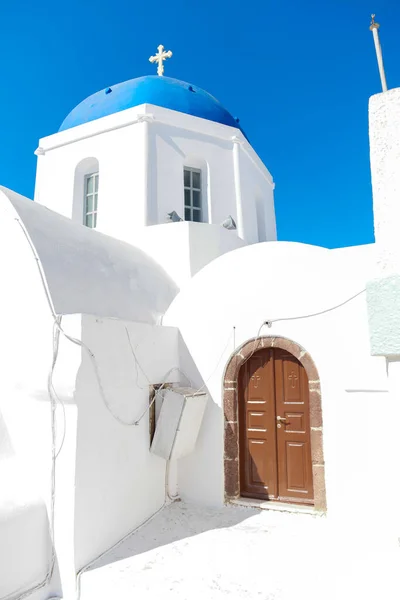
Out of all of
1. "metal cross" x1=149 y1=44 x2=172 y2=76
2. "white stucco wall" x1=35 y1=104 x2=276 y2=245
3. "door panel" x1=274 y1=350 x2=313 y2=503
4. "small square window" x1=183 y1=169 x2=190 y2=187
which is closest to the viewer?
"door panel" x1=274 y1=350 x2=313 y2=503

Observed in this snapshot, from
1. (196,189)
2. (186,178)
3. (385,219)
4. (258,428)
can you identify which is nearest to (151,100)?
(186,178)

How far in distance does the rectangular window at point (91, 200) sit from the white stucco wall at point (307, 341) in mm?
3713

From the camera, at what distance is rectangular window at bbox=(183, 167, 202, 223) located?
8409 mm

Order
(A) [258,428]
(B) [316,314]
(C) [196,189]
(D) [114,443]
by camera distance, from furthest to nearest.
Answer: (C) [196,189] < (A) [258,428] < (B) [316,314] < (D) [114,443]

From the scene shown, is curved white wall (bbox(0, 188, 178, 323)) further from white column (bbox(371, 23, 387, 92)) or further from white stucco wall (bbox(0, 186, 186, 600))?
white column (bbox(371, 23, 387, 92))

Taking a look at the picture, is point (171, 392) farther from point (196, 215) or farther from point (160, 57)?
point (160, 57)

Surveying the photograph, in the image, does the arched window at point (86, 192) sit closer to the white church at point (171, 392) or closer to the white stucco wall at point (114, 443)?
the white church at point (171, 392)

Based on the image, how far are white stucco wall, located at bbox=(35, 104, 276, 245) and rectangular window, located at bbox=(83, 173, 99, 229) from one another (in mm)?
141

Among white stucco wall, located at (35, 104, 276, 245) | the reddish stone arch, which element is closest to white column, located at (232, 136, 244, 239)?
white stucco wall, located at (35, 104, 276, 245)

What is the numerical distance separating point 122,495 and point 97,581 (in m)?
0.85

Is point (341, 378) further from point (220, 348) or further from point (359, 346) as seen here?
point (220, 348)

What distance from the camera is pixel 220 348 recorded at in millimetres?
5164

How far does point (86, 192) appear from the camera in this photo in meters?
8.62

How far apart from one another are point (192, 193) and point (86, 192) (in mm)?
2289
